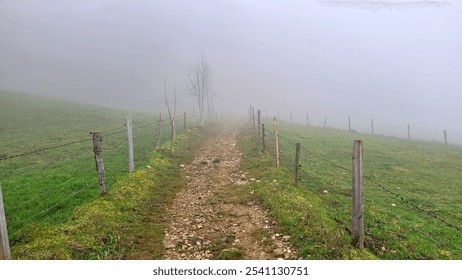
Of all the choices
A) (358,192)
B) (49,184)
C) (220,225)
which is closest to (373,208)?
(358,192)

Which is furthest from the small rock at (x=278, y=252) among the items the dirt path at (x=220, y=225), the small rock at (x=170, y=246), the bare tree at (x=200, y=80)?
the bare tree at (x=200, y=80)

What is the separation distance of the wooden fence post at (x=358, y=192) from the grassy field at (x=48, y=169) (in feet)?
25.6

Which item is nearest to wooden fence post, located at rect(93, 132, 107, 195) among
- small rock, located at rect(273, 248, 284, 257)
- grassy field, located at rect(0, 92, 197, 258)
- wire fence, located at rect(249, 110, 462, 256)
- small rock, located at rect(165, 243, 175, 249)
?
grassy field, located at rect(0, 92, 197, 258)

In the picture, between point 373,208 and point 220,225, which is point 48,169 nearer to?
point 220,225

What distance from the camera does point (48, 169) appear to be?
67.9ft

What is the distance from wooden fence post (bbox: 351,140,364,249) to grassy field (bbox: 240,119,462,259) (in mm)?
326

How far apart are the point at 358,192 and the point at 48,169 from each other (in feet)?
65.9

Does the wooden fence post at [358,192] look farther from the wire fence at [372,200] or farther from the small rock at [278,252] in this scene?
the small rock at [278,252]

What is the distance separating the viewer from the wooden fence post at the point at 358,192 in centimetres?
849

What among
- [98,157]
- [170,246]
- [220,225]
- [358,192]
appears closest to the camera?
[358,192]
